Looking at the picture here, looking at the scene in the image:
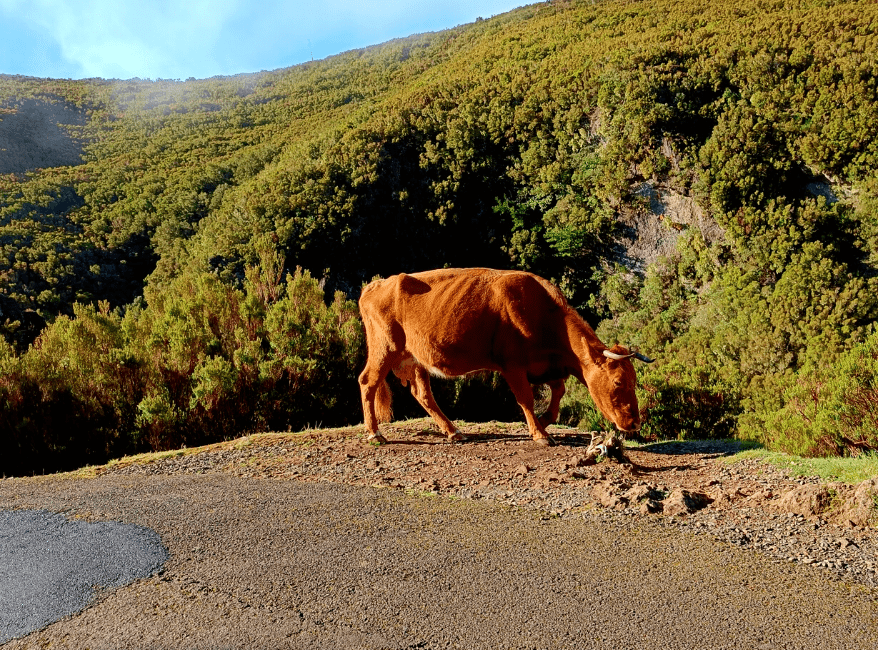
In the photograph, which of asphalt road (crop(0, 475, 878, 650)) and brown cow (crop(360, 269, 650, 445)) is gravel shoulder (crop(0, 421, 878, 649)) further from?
brown cow (crop(360, 269, 650, 445))

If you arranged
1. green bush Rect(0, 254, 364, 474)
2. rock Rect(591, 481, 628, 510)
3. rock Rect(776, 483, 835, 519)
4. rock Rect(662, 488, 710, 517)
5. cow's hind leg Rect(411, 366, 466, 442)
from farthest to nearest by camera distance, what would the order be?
1. green bush Rect(0, 254, 364, 474)
2. cow's hind leg Rect(411, 366, 466, 442)
3. rock Rect(591, 481, 628, 510)
4. rock Rect(662, 488, 710, 517)
5. rock Rect(776, 483, 835, 519)

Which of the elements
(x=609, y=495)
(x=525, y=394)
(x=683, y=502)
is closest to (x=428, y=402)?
(x=525, y=394)

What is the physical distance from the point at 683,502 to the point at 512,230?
29.8 metres

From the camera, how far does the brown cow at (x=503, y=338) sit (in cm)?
638

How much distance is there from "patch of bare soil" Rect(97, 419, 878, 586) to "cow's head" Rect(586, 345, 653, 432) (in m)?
0.43

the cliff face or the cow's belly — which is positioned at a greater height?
the cliff face

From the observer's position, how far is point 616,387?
626 cm

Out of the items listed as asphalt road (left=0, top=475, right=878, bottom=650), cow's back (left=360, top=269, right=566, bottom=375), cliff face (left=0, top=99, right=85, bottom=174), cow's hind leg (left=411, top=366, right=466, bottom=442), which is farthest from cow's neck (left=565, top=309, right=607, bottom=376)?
cliff face (left=0, top=99, right=85, bottom=174)

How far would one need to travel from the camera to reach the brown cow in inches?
251

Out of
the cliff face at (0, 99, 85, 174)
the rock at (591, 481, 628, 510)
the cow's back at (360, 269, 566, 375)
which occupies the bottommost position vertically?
the rock at (591, 481, 628, 510)

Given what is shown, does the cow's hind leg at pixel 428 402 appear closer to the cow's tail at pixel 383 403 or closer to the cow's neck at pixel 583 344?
the cow's tail at pixel 383 403

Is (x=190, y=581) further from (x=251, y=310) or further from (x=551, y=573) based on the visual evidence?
(x=251, y=310)

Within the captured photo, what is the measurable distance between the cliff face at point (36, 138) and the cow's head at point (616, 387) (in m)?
53.6

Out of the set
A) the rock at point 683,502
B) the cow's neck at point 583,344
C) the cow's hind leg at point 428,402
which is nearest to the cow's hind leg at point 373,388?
the cow's hind leg at point 428,402
